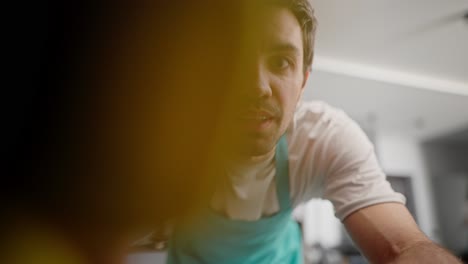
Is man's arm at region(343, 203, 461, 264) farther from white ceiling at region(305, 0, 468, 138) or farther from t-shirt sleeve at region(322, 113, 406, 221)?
white ceiling at region(305, 0, 468, 138)

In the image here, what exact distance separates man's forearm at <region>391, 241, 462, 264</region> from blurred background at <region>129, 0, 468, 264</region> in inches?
2.5

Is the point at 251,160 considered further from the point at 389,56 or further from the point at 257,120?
the point at 389,56

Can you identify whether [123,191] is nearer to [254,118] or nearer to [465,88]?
[254,118]

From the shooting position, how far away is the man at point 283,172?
0.81 ft

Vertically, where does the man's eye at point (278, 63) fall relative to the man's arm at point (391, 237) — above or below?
above

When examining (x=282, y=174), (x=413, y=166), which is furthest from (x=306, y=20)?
(x=413, y=166)

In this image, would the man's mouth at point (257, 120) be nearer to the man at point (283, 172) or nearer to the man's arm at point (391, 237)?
the man at point (283, 172)

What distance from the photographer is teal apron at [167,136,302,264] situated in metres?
0.29

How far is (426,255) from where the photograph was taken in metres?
0.22

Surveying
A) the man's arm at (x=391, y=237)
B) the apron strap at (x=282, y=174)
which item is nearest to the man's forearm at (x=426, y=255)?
the man's arm at (x=391, y=237)

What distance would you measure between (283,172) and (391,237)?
0.35 feet

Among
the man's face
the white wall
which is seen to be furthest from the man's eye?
the white wall

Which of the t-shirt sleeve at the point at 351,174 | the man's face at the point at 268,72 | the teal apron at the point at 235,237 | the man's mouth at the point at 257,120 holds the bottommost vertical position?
the teal apron at the point at 235,237

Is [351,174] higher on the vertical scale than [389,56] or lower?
lower
